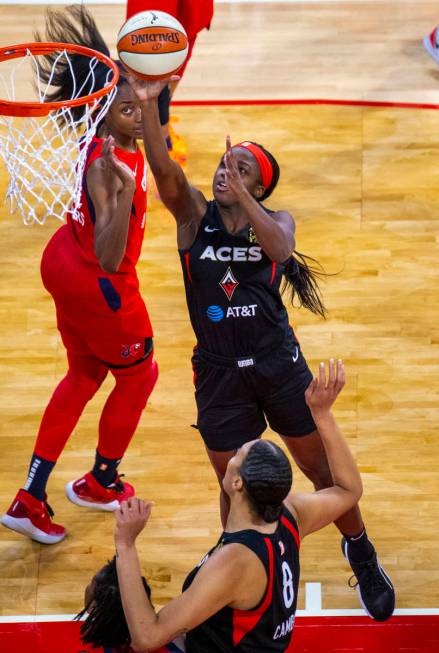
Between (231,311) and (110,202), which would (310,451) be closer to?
(231,311)

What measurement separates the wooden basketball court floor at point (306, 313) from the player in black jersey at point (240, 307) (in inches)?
20.2

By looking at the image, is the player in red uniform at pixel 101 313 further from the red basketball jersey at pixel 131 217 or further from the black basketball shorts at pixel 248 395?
the black basketball shorts at pixel 248 395

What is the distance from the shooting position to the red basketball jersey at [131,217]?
4445mm

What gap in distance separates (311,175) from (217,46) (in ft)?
5.27

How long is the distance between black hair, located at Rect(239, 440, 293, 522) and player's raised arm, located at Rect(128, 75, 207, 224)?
1109 millimetres

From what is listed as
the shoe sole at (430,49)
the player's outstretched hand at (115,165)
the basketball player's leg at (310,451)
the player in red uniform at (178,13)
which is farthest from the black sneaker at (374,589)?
the shoe sole at (430,49)

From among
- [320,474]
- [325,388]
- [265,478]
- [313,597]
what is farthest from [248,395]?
[265,478]

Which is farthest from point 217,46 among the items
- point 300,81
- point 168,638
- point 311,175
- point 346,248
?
point 168,638

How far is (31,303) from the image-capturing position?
6023 mm

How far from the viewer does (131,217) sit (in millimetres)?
4523

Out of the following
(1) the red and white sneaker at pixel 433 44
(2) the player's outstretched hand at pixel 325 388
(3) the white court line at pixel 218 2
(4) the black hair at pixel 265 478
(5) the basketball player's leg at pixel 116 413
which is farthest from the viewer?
(3) the white court line at pixel 218 2

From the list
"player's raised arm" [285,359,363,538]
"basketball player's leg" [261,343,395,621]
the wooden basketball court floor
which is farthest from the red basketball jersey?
"player's raised arm" [285,359,363,538]

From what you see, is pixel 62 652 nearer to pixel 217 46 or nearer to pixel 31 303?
pixel 31 303

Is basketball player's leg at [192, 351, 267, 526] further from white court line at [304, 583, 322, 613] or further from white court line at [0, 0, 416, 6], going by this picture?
white court line at [0, 0, 416, 6]
